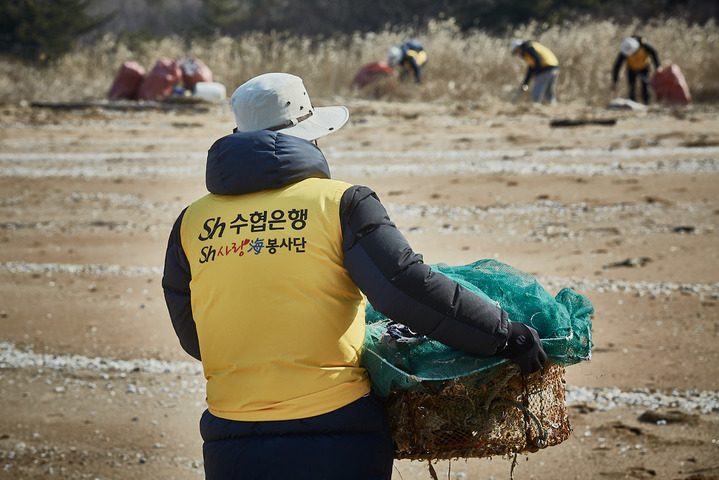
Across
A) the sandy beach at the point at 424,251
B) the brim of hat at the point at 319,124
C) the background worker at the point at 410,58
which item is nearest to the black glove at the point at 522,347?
the brim of hat at the point at 319,124

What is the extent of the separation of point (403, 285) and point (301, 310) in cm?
28

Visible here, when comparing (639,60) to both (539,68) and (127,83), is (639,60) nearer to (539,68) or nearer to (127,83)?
(539,68)

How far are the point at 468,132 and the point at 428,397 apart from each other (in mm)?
10613

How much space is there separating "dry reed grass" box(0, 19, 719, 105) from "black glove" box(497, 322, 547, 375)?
43.5 feet

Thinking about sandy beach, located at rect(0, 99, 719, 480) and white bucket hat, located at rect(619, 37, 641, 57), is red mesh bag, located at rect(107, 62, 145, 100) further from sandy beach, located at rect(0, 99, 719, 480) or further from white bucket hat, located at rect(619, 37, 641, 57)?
white bucket hat, located at rect(619, 37, 641, 57)

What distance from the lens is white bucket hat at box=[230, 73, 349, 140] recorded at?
95.5 inches

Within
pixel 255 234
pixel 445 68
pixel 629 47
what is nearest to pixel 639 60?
pixel 629 47

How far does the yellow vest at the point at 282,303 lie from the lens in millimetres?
2145

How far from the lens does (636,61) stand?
15180mm

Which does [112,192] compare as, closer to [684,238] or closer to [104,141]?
[104,141]

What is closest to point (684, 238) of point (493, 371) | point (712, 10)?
point (493, 371)

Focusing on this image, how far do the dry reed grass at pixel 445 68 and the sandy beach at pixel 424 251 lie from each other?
160 cm

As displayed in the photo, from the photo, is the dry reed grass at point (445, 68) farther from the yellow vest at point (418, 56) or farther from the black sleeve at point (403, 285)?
the black sleeve at point (403, 285)

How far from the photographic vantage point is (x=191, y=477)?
409 cm
